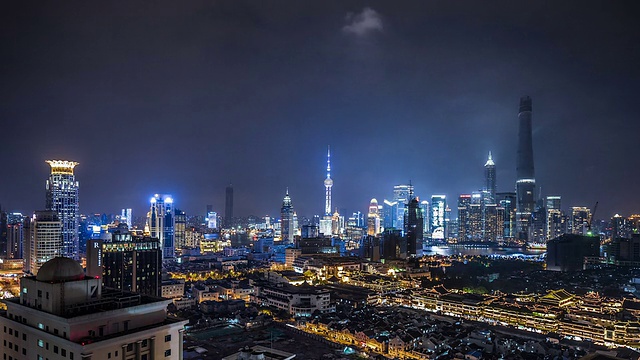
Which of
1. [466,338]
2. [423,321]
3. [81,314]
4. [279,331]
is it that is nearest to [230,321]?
[279,331]

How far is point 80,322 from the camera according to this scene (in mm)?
5324

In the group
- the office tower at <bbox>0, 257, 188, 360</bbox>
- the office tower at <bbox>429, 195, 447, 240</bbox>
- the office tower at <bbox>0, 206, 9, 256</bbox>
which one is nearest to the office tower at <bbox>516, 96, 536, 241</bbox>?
the office tower at <bbox>429, 195, 447, 240</bbox>

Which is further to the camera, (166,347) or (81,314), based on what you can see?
(166,347)

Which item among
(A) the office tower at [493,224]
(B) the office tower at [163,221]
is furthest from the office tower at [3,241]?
(A) the office tower at [493,224]

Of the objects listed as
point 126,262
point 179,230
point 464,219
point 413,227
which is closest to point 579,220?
point 464,219

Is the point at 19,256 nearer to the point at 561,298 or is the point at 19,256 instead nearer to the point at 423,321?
the point at 423,321

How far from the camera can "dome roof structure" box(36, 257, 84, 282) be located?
5.79 m

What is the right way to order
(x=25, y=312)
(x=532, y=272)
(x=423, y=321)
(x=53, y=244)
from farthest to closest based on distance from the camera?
(x=532, y=272)
(x=53, y=244)
(x=423, y=321)
(x=25, y=312)

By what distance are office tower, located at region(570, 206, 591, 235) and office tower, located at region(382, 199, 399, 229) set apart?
28062mm

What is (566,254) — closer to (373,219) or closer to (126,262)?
(126,262)

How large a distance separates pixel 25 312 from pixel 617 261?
4015 cm

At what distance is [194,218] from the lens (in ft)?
279

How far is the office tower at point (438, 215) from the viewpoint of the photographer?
72438 millimetres

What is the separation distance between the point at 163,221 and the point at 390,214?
5048cm
